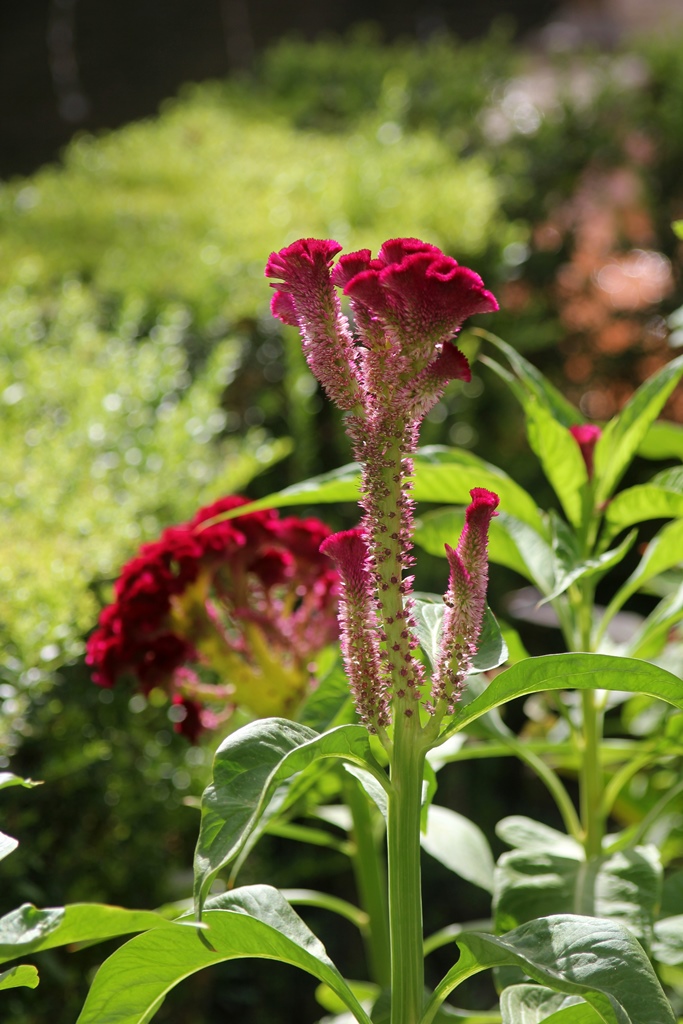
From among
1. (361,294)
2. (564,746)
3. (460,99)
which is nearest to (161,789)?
(564,746)

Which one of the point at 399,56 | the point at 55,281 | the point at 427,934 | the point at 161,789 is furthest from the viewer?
the point at 399,56

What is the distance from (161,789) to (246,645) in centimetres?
49

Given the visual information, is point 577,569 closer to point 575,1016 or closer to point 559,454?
point 559,454

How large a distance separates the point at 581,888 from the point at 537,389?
61 cm

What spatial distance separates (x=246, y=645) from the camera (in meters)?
1.44

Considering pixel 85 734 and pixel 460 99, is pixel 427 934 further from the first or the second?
pixel 460 99

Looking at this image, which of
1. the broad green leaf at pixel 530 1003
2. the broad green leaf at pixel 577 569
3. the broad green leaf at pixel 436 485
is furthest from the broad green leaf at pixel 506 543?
the broad green leaf at pixel 530 1003

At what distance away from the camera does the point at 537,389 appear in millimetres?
1322

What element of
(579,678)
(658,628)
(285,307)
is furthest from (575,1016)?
(285,307)

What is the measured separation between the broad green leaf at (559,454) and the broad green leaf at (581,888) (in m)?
0.41

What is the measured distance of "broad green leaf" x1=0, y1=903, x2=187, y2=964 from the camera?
75 cm

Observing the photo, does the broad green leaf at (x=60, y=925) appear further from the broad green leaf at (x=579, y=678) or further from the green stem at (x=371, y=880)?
the green stem at (x=371, y=880)

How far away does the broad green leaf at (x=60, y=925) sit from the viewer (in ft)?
2.47

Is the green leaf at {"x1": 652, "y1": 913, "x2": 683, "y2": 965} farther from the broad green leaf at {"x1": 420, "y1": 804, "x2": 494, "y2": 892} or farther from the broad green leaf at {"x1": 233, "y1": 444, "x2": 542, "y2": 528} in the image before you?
the broad green leaf at {"x1": 233, "y1": 444, "x2": 542, "y2": 528}
